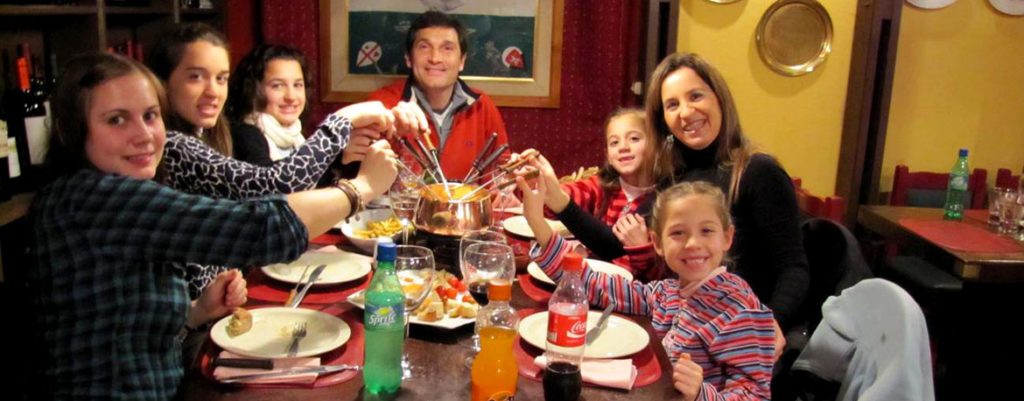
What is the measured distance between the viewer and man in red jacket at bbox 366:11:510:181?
335 cm

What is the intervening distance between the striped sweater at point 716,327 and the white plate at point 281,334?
1.87 ft

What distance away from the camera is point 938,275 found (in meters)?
3.21

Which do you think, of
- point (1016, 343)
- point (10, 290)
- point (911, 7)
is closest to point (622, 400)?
point (10, 290)

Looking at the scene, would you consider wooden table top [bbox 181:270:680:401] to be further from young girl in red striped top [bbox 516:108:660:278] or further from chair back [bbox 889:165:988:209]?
chair back [bbox 889:165:988:209]

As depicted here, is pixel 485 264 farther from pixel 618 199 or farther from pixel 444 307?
pixel 618 199

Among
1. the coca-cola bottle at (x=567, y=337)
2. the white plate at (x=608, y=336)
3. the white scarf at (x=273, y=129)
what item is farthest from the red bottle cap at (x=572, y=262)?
the white scarf at (x=273, y=129)

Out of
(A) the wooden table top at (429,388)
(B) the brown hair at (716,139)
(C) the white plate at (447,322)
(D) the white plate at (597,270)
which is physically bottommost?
(A) the wooden table top at (429,388)

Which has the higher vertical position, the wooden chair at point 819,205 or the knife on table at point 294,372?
the wooden chair at point 819,205

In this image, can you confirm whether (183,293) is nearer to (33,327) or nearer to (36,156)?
(33,327)

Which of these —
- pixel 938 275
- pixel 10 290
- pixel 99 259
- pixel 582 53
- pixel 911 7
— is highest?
pixel 911 7

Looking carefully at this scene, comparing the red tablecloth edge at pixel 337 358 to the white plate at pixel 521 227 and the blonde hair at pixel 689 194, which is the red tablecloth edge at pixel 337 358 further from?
the white plate at pixel 521 227

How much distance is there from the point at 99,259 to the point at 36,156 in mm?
763

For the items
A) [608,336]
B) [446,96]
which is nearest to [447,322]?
Result: [608,336]

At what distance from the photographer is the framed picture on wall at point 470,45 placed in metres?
3.89
